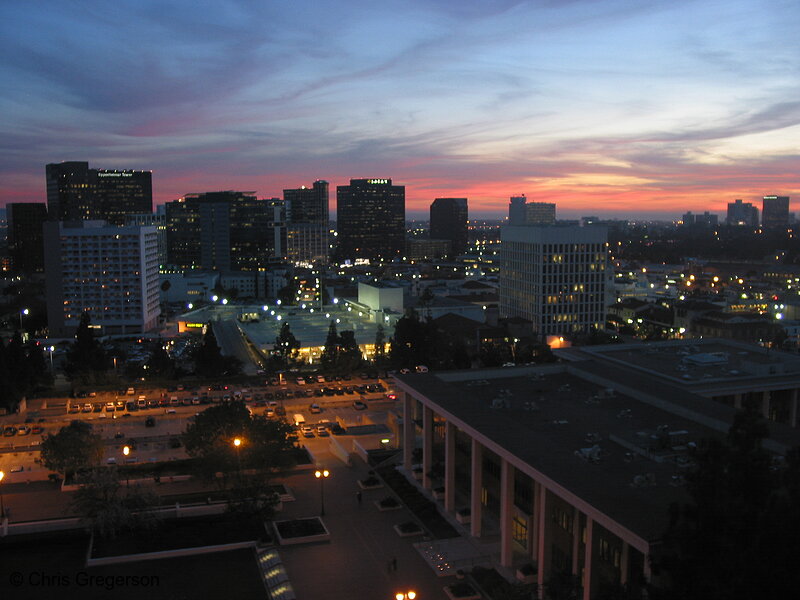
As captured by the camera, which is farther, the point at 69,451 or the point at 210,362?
the point at 210,362

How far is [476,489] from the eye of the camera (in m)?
21.8

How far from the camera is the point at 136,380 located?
45.7m

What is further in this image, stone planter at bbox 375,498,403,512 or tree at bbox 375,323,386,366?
tree at bbox 375,323,386,366

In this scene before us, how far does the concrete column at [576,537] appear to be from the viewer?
17.4m

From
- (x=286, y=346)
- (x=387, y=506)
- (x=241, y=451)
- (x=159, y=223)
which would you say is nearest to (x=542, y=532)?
(x=387, y=506)

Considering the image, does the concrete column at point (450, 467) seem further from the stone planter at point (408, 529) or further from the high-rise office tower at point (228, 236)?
the high-rise office tower at point (228, 236)

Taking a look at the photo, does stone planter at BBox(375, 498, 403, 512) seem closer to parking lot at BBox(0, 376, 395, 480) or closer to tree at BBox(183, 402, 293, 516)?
tree at BBox(183, 402, 293, 516)

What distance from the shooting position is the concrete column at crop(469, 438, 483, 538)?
71.3 ft

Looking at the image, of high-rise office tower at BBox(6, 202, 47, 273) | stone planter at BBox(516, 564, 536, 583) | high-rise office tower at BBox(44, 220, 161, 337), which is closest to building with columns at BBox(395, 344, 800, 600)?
stone planter at BBox(516, 564, 536, 583)

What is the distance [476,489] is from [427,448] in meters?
4.55

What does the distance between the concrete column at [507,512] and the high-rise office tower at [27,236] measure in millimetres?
140226

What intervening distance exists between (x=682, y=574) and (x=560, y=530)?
656 centimetres

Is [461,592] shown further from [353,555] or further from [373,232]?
[373,232]

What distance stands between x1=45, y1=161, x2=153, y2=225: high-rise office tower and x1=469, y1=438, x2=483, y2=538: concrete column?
153 m
